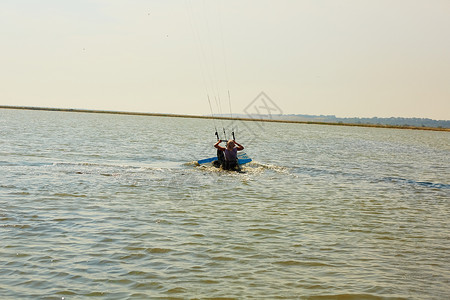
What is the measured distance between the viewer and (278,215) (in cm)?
1211

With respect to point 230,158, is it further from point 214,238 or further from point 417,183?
point 214,238

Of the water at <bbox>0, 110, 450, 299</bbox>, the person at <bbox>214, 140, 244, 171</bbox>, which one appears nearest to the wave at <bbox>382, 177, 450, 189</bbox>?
the water at <bbox>0, 110, 450, 299</bbox>

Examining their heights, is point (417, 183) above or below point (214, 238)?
below

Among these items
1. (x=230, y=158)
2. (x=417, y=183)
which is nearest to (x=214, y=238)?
(x=230, y=158)

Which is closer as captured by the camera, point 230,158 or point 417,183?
point 417,183

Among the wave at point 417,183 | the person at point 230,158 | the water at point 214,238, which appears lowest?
the wave at point 417,183

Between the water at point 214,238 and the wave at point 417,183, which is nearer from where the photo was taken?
the water at point 214,238

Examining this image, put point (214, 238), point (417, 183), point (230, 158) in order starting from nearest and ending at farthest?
point (214, 238)
point (417, 183)
point (230, 158)

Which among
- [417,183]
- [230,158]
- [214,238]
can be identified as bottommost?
[417,183]

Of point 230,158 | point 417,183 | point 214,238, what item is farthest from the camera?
point 230,158

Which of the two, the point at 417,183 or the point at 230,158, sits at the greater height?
the point at 230,158

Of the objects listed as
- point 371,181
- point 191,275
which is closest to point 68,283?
point 191,275

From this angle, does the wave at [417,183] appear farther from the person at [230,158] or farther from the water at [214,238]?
the person at [230,158]

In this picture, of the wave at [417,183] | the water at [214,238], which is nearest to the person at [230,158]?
the water at [214,238]
